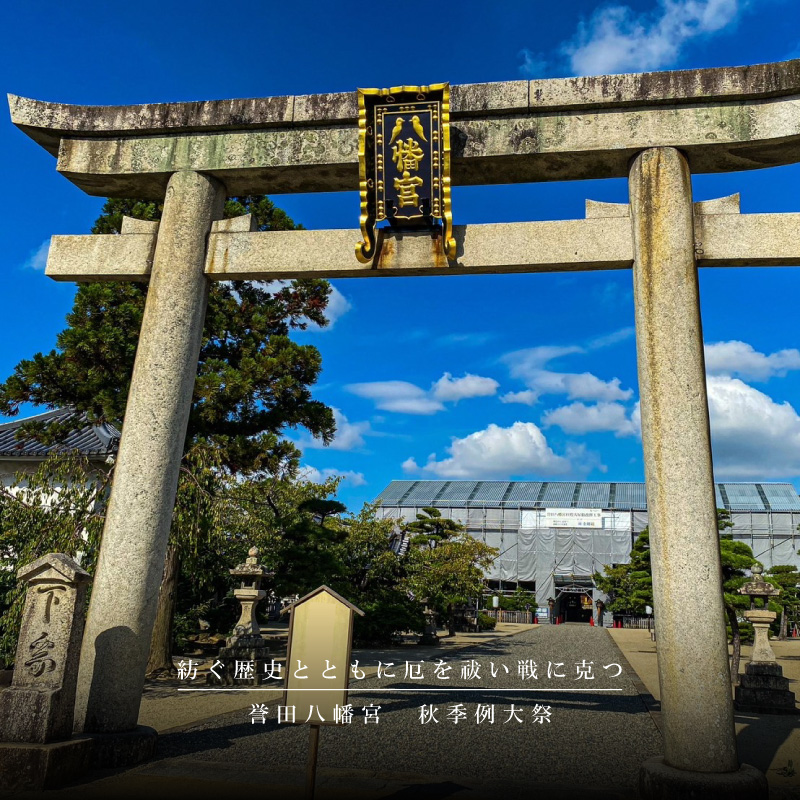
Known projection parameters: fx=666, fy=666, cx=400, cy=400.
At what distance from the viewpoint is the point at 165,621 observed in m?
12.2

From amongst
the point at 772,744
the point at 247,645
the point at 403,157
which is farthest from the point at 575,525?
the point at 403,157

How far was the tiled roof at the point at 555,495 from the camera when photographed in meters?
51.4

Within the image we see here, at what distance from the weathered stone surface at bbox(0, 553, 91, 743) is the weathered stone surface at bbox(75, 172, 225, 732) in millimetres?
422

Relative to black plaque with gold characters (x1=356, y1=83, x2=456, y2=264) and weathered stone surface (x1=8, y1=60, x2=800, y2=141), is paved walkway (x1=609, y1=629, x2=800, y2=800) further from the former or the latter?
weathered stone surface (x1=8, y1=60, x2=800, y2=141)

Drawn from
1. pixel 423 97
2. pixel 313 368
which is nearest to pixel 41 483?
pixel 313 368

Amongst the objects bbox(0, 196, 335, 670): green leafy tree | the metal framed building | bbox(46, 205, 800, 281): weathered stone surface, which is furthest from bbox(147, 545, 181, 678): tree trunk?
the metal framed building

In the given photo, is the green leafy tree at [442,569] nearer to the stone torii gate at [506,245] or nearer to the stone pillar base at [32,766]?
the stone torii gate at [506,245]

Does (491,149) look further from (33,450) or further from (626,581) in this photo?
(626,581)

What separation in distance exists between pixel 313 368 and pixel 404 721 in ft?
22.0

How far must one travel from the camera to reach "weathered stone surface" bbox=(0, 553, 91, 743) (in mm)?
5016

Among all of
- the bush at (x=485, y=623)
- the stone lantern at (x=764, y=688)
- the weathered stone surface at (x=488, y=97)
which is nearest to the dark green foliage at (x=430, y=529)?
the bush at (x=485, y=623)

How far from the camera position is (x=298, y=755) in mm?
6129

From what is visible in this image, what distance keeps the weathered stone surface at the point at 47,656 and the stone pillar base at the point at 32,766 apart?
0.28 feet

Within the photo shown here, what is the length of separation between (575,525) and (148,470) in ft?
163
